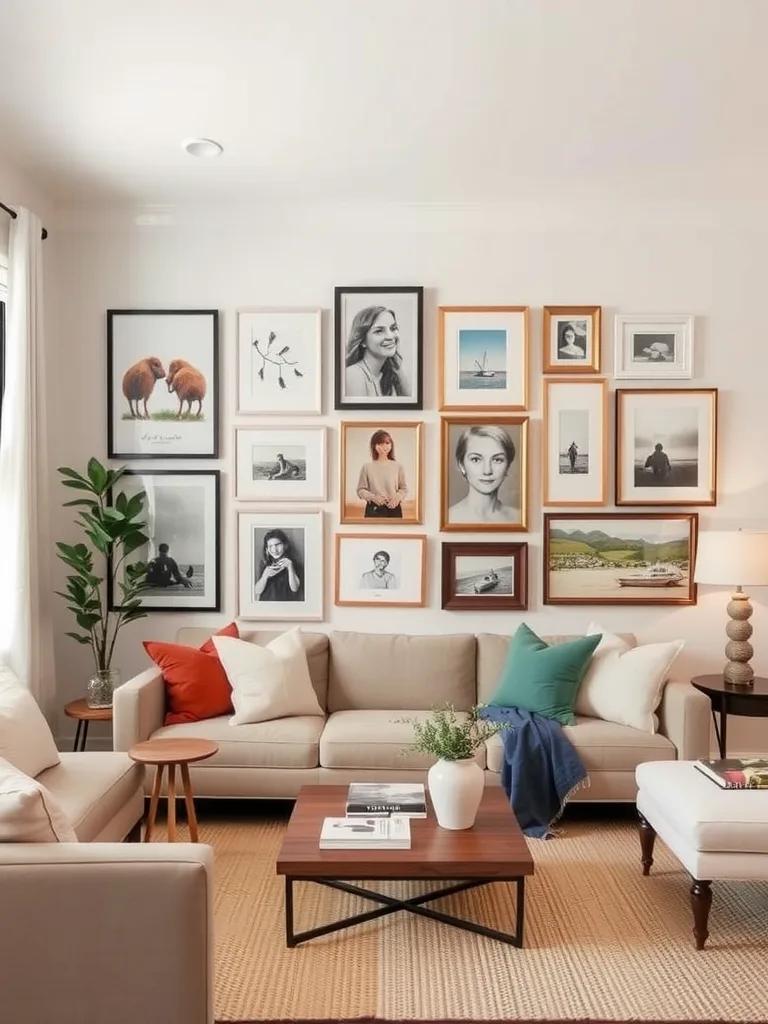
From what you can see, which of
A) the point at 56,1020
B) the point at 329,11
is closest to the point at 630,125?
the point at 329,11

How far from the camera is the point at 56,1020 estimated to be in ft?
6.24

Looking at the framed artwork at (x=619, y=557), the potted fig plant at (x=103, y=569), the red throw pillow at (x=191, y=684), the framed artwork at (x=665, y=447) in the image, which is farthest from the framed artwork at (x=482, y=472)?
the potted fig plant at (x=103, y=569)

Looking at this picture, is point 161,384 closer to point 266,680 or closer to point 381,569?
point 381,569

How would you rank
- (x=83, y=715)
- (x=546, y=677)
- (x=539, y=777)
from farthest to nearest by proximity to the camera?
(x=83, y=715), (x=546, y=677), (x=539, y=777)

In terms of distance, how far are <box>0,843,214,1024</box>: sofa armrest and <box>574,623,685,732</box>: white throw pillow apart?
250cm

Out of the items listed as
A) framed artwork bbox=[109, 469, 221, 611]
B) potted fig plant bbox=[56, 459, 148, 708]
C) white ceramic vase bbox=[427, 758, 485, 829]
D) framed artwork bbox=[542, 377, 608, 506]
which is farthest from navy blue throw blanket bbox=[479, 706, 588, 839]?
potted fig plant bbox=[56, 459, 148, 708]

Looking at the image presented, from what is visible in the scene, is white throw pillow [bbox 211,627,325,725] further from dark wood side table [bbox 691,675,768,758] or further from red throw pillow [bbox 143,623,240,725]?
dark wood side table [bbox 691,675,768,758]

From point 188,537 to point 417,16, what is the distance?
2.80 meters

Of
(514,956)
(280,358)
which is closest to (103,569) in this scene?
(280,358)

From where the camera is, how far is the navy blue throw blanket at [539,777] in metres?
3.68

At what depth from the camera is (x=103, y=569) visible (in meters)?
4.71

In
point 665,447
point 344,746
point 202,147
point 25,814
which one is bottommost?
point 344,746

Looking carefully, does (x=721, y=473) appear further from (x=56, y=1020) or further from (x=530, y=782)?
(x=56, y=1020)

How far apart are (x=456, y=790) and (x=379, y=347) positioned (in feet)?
8.29
